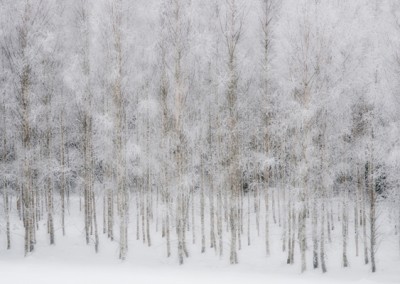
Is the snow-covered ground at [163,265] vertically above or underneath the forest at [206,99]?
underneath

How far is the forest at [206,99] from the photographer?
16.5 meters

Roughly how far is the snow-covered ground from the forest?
12.6 inches

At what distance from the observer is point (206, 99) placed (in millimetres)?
21922

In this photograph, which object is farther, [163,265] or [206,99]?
[206,99]

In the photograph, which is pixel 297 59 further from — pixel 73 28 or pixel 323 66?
pixel 73 28

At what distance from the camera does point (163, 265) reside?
17.6 metres

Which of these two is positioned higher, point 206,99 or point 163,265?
point 206,99

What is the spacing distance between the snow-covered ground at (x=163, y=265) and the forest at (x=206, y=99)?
12.6 inches

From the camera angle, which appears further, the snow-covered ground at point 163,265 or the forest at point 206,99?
the forest at point 206,99

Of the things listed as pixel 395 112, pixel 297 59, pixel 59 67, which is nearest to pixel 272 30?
pixel 297 59

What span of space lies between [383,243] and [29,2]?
78.0ft

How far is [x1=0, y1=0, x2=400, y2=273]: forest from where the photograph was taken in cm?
1653

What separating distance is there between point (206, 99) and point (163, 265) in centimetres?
949

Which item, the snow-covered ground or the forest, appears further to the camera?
the forest
